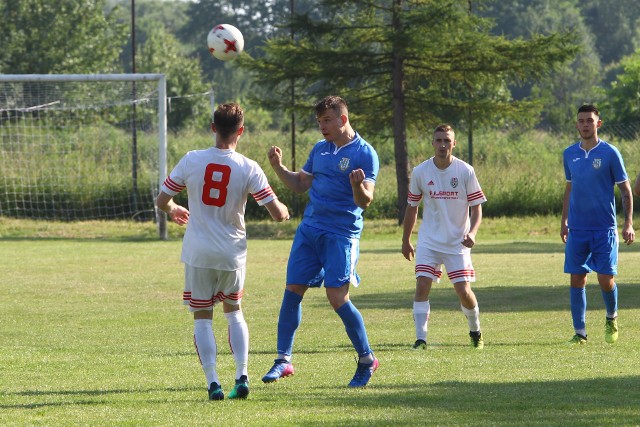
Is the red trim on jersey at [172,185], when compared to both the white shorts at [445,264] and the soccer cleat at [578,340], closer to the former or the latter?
the white shorts at [445,264]

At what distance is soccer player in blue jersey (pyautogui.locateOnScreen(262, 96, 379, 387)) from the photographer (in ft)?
26.8

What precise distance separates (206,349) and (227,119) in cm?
149

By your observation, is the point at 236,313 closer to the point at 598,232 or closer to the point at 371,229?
the point at 598,232

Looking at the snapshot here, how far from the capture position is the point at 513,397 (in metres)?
7.42

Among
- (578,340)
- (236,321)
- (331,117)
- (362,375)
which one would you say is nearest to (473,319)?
(578,340)

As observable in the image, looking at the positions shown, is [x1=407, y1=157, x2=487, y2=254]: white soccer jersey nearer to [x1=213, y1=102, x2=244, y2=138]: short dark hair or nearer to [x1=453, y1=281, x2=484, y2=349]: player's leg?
[x1=453, y1=281, x2=484, y2=349]: player's leg

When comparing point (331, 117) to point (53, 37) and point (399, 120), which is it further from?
point (53, 37)

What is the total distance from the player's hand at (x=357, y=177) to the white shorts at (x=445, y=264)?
126 inches

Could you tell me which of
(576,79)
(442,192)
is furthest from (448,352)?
(576,79)

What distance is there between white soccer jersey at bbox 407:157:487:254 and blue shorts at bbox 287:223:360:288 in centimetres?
242

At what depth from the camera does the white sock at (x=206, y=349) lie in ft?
25.0

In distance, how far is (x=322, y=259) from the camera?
8383mm

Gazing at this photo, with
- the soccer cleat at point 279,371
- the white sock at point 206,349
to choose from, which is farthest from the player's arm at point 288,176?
the soccer cleat at point 279,371

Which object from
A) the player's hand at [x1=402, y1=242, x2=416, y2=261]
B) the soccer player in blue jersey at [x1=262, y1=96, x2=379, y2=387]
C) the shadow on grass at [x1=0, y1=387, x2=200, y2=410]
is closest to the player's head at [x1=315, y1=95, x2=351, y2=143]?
the soccer player in blue jersey at [x1=262, y1=96, x2=379, y2=387]
